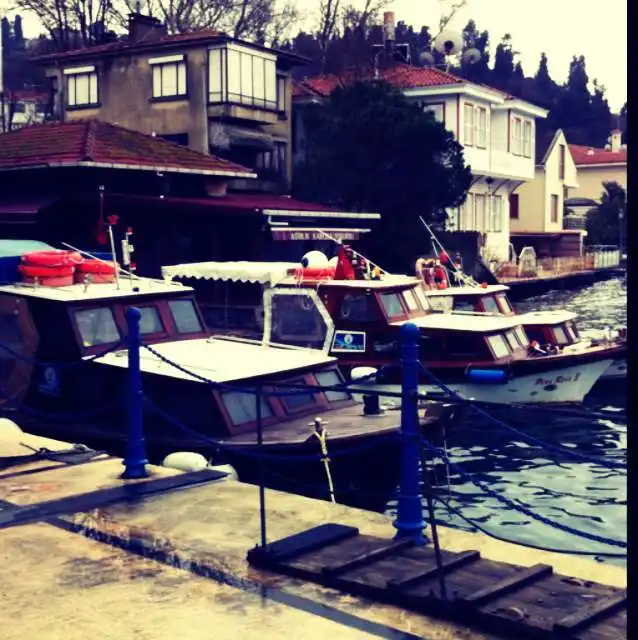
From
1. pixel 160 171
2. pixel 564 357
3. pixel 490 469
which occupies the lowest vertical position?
pixel 490 469

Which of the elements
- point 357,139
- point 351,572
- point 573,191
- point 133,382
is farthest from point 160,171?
point 573,191

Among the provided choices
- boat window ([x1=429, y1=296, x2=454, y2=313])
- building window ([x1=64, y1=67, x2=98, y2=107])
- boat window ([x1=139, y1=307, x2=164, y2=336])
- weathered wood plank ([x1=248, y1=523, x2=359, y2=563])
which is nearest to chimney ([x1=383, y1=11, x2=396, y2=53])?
building window ([x1=64, y1=67, x2=98, y2=107])

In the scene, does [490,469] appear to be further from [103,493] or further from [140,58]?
[140,58]

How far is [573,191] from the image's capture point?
8375 cm

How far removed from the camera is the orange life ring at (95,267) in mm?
15332

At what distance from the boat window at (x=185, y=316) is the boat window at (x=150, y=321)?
0.97 feet

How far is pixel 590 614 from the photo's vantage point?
4984 millimetres

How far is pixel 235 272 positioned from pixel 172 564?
12.6 metres

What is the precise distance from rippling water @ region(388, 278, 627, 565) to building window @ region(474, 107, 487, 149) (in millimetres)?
27240

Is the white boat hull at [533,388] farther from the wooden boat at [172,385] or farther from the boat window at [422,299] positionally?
the wooden boat at [172,385]

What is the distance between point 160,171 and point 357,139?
361 inches

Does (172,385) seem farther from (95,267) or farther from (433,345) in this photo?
(433,345)

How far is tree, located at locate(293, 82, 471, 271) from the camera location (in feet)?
123

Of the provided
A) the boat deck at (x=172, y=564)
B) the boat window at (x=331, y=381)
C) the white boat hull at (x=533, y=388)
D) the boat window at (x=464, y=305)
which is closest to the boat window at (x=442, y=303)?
the boat window at (x=464, y=305)
